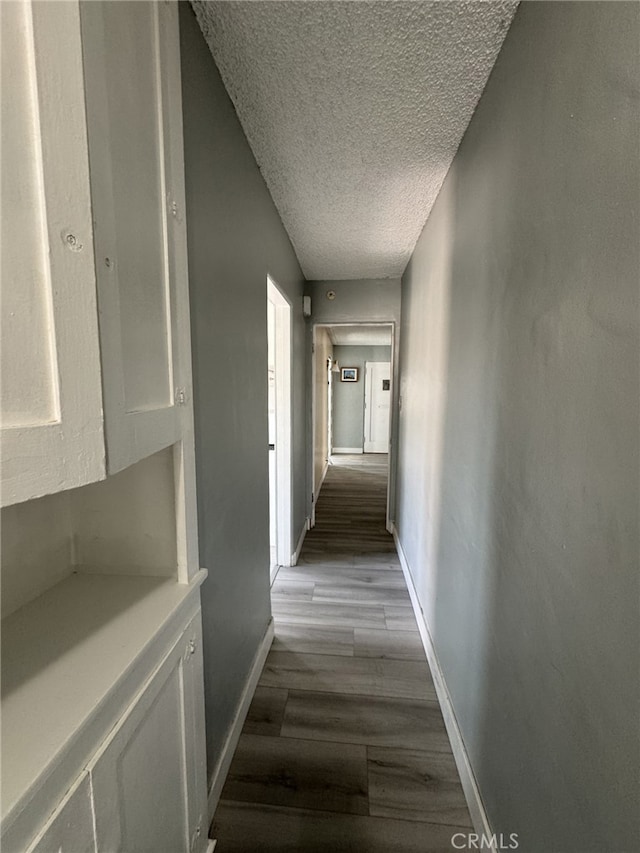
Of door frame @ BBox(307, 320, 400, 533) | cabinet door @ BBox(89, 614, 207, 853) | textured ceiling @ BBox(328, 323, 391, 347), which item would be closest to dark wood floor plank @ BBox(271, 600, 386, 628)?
cabinet door @ BBox(89, 614, 207, 853)

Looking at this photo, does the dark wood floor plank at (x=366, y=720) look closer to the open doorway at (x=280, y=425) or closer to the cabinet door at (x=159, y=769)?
the cabinet door at (x=159, y=769)

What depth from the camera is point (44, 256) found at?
487 mm

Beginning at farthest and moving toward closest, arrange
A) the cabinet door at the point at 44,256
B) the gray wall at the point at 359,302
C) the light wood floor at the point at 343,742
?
the gray wall at the point at 359,302
the light wood floor at the point at 343,742
the cabinet door at the point at 44,256

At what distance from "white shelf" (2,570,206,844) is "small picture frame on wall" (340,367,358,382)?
686 centimetres

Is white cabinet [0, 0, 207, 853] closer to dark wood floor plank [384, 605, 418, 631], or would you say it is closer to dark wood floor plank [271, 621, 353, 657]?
dark wood floor plank [271, 621, 353, 657]

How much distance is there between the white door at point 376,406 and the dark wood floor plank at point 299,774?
6.30 metres

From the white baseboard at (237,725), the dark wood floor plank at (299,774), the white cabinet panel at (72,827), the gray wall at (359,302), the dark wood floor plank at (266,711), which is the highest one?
the gray wall at (359,302)

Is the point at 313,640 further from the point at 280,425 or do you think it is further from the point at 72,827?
the point at 72,827

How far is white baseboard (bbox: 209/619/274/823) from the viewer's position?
1.21 meters

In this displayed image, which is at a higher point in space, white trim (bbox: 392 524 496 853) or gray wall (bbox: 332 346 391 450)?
gray wall (bbox: 332 346 391 450)

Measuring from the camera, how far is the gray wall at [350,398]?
297 inches
